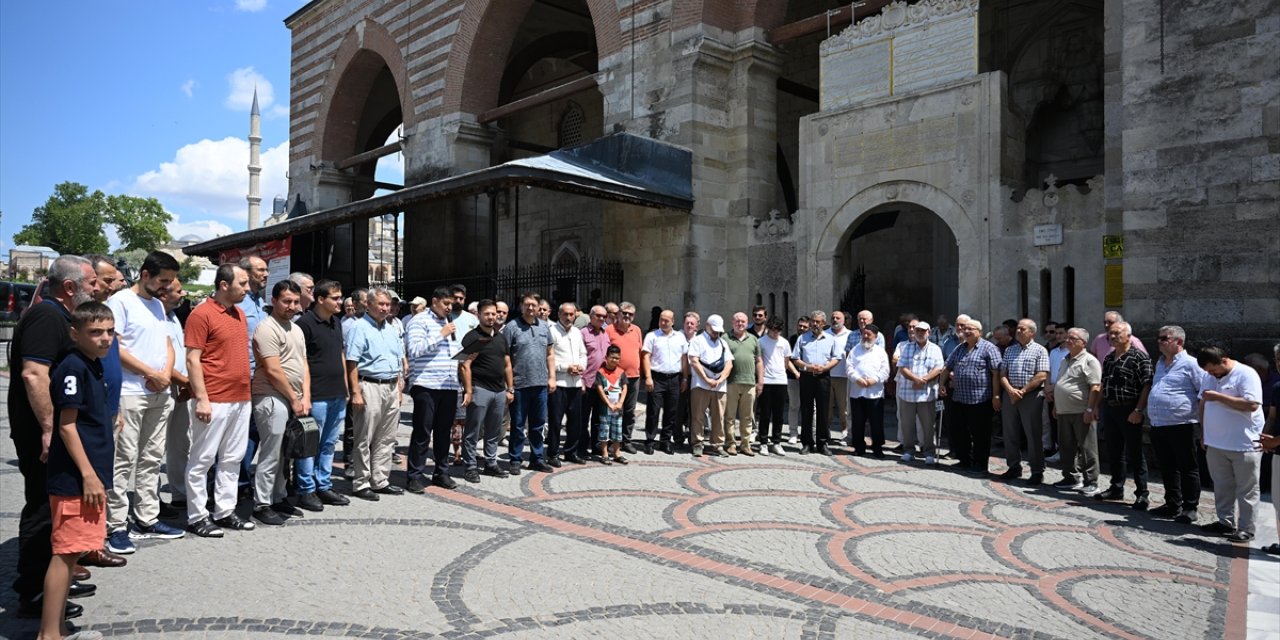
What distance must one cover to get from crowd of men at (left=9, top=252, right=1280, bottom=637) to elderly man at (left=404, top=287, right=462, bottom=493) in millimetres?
17

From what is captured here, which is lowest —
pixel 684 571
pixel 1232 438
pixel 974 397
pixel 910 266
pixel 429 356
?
pixel 684 571

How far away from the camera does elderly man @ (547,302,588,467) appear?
749 cm

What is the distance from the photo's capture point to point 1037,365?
7449mm

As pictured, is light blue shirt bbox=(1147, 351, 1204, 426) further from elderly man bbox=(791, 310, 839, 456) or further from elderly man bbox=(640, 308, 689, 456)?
elderly man bbox=(640, 308, 689, 456)

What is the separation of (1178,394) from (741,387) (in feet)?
13.0

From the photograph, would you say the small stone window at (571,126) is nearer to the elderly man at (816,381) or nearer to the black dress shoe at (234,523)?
the elderly man at (816,381)

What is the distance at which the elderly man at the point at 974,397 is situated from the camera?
777 centimetres

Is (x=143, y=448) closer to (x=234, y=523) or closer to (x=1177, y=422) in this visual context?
(x=234, y=523)

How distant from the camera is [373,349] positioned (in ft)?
20.0

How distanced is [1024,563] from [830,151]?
26.1ft

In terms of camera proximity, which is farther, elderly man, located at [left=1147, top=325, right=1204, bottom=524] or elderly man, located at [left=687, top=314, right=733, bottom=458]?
elderly man, located at [left=687, top=314, right=733, bottom=458]

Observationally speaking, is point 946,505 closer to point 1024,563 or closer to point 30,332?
point 1024,563

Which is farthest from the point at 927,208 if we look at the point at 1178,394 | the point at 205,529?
the point at 205,529

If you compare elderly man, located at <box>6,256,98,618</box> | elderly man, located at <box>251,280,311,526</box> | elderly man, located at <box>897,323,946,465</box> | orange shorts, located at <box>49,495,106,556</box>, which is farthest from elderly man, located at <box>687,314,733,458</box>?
orange shorts, located at <box>49,495,106,556</box>
